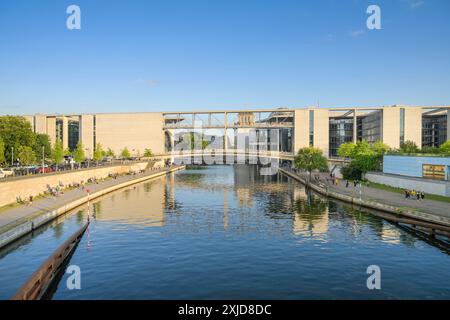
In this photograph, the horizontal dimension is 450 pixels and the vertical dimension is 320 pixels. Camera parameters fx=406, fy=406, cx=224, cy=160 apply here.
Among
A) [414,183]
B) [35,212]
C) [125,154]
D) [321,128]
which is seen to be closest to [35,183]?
[35,212]

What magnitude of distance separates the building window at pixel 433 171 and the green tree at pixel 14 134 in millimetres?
79244

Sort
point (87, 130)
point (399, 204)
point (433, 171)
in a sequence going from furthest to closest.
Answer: point (87, 130)
point (433, 171)
point (399, 204)

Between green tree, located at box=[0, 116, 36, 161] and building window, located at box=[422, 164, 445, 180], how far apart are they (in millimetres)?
79244

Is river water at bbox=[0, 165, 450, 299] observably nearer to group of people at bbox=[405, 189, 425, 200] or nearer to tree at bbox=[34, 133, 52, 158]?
group of people at bbox=[405, 189, 425, 200]

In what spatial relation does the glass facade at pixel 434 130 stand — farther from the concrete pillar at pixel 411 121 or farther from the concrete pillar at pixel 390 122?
the concrete pillar at pixel 390 122

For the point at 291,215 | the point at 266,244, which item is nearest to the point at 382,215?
the point at 291,215

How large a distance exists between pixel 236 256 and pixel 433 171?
41.8m

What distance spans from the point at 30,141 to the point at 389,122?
343 ft

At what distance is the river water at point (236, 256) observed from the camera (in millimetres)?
23578

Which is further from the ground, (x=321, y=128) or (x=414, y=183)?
(x=321, y=128)

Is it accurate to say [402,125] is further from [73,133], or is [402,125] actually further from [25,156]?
[73,133]

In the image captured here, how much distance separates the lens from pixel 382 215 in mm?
46312

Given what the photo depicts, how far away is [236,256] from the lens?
30609 millimetres
